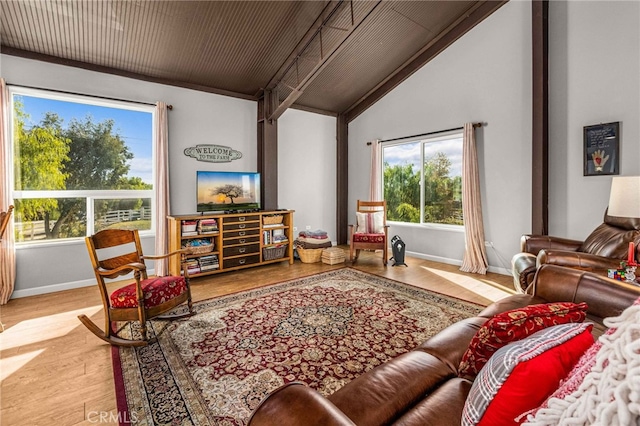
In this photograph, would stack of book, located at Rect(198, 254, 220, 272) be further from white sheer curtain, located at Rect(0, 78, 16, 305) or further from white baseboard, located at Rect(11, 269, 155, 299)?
white sheer curtain, located at Rect(0, 78, 16, 305)

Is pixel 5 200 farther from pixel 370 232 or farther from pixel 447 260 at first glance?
pixel 447 260

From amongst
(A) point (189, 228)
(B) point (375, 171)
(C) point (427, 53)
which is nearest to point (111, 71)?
(A) point (189, 228)

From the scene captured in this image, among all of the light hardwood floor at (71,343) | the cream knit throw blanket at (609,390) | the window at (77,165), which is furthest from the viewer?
the window at (77,165)

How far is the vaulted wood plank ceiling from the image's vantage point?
3.05m

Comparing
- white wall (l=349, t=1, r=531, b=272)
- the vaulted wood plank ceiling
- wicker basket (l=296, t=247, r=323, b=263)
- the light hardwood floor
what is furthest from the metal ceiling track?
the light hardwood floor

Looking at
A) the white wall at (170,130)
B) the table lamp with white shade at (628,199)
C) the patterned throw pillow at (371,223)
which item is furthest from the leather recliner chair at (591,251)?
the white wall at (170,130)

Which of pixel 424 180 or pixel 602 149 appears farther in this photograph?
pixel 424 180

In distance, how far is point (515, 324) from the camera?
0.96 m

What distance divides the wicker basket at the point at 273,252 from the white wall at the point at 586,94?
3.59 m

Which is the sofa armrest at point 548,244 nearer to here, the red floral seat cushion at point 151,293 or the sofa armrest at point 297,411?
the sofa armrest at point 297,411

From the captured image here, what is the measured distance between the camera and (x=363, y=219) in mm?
4895

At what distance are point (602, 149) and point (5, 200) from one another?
6340 millimetres

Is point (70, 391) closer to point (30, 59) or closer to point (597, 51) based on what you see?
point (30, 59)

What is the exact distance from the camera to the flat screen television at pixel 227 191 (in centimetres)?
425
